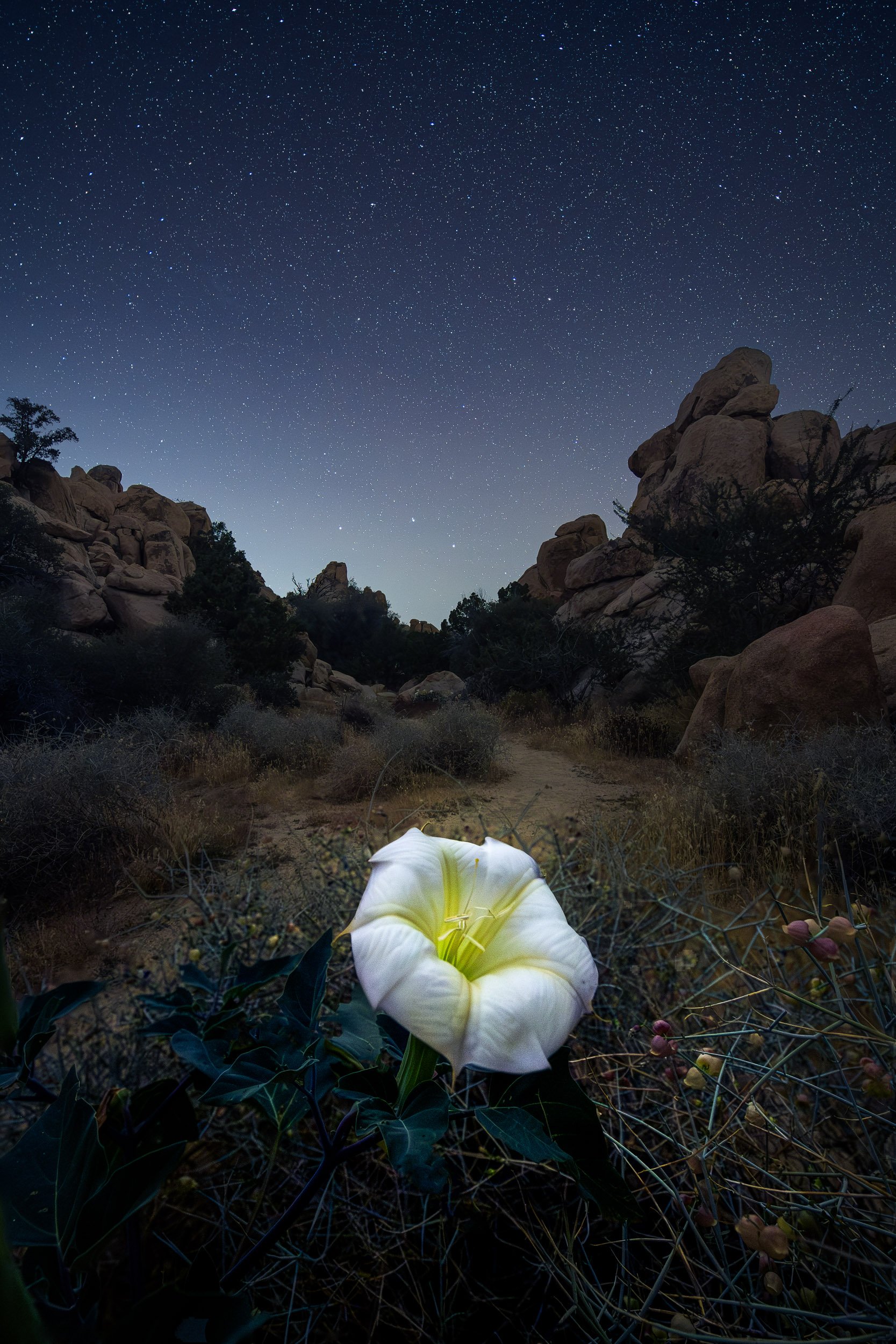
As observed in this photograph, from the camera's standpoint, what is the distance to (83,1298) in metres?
0.58

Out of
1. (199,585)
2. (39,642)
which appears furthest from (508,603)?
(39,642)

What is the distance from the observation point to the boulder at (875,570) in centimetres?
678

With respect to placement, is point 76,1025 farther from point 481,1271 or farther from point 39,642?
point 39,642

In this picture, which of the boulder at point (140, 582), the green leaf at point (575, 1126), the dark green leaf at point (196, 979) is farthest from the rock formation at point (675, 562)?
the boulder at point (140, 582)

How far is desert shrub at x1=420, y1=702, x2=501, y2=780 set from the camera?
7.22 m

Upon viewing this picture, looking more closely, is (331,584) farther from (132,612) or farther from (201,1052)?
(201,1052)

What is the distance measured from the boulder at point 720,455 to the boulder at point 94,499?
67.8 feet

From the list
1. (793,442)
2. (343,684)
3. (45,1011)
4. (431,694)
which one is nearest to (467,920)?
(45,1011)

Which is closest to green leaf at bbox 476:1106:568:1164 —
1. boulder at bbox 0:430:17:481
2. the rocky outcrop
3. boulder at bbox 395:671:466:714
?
the rocky outcrop

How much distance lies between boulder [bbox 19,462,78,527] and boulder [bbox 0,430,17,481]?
304mm

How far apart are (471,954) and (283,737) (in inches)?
309

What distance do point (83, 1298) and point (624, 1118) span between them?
89cm

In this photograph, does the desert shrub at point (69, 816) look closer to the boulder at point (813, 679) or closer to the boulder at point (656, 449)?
the boulder at point (813, 679)

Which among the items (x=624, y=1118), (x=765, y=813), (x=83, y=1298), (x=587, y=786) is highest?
(x=83, y=1298)
